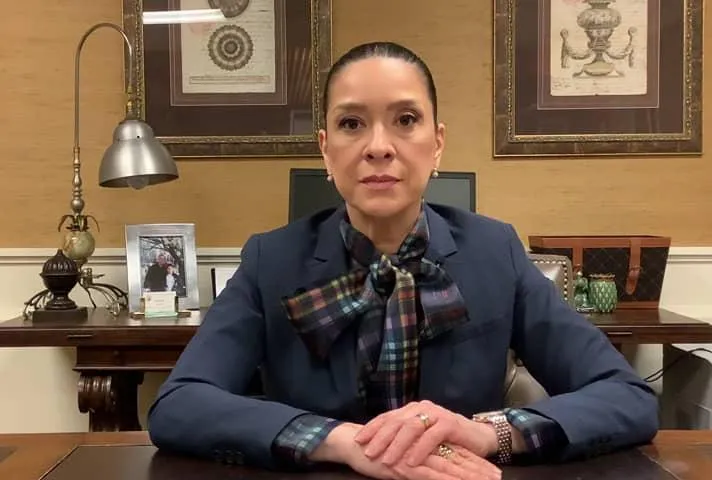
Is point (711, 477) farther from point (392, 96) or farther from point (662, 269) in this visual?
point (662, 269)

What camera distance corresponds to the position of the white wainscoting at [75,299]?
2.58 metres

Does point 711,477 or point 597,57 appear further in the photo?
point 597,57

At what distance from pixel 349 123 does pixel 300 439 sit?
1.63ft

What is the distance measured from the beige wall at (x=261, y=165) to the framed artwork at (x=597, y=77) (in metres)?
0.06

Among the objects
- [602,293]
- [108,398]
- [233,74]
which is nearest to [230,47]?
[233,74]

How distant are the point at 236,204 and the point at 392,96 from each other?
151 centimetres

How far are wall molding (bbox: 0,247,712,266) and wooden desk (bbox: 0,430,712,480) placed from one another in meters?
1.56

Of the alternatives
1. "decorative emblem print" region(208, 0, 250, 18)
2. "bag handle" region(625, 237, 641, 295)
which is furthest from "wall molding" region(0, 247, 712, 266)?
"decorative emblem print" region(208, 0, 250, 18)

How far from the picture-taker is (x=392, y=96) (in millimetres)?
1160

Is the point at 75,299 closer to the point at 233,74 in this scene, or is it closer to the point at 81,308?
the point at 81,308

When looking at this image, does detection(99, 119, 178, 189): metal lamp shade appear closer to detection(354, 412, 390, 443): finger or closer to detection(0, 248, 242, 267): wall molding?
detection(0, 248, 242, 267): wall molding

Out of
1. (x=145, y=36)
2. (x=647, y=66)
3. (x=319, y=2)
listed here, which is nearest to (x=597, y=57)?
(x=647, y=66)

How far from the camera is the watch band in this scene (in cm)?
95

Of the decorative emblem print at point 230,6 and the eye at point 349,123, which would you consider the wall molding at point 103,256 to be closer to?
Result: the decorative emblem print at point 230,6
